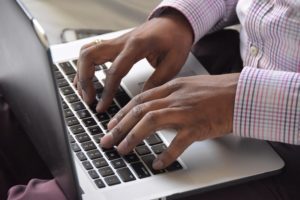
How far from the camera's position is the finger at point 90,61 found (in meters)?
0.91

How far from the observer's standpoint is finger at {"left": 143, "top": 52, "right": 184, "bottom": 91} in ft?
3.05

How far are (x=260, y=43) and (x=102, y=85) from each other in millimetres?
250

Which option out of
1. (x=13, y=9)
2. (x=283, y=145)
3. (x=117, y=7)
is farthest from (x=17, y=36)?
(x=117, y=7)

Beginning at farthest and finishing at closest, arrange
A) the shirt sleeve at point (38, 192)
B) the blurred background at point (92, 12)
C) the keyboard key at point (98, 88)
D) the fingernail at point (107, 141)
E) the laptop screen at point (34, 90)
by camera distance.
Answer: the blurred background at point (92, 12)
the keyboard key at point (98, 88)
the fingernail at point (107, 141)
the shirt sleeve at point (38, 192)
the laptop screen at point (34, 90)

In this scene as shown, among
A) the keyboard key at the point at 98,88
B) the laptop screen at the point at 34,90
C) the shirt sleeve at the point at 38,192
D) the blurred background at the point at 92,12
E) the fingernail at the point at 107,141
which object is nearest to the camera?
the laptop screen at the point at 34,90

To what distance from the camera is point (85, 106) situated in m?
0.92

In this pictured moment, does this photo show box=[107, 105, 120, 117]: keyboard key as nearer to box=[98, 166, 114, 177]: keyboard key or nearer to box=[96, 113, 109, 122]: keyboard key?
box=[96, 113, 109, 122]: keyboard key

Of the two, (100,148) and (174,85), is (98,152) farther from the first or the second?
(174,85)

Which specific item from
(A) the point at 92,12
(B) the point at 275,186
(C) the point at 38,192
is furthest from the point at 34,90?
(A) the point at 92,12

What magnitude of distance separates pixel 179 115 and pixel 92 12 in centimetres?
79

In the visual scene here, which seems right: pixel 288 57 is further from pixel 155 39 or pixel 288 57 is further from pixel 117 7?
pixel 117 7

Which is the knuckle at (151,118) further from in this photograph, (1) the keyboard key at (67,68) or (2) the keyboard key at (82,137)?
(1) the keyboard key at (67,68)

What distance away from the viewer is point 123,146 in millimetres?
814

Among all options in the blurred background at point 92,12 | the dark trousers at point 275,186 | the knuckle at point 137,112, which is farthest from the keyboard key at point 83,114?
the blurred background at point 92,12
